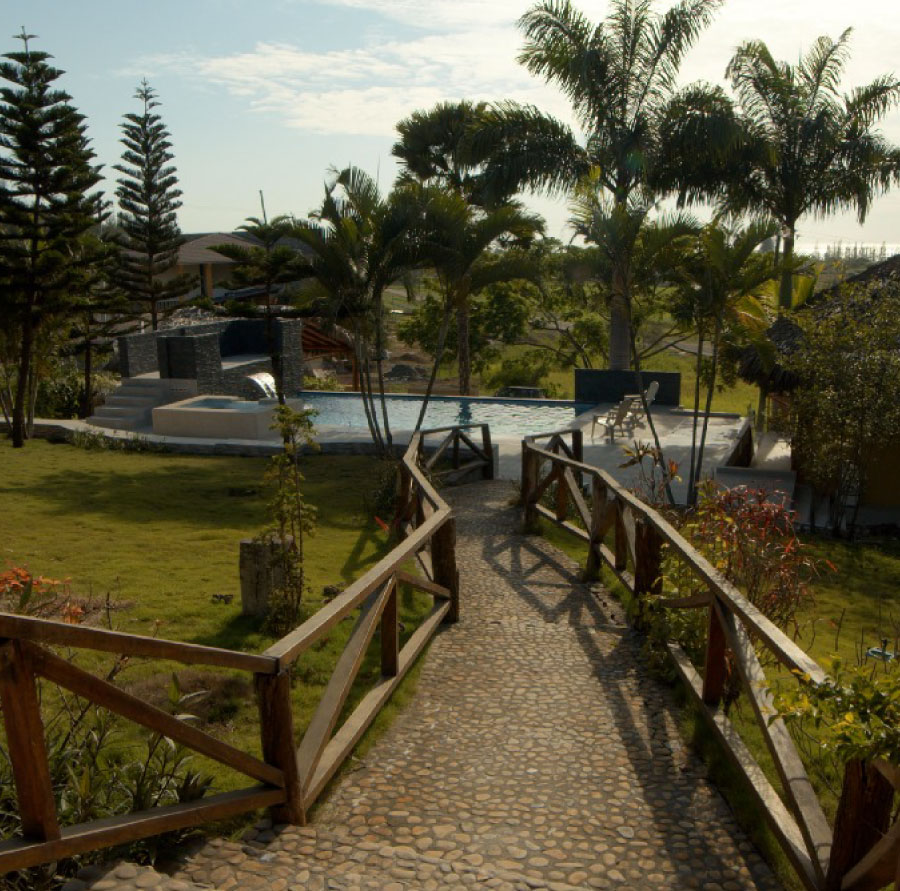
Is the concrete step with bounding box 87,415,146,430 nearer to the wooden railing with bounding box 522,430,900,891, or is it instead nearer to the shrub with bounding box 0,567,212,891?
the wooden railing with bounding box 522,430,900,891

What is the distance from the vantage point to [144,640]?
2.89 m

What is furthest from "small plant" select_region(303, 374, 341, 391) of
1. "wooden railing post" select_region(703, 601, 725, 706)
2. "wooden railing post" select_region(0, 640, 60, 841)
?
"wooden railing post" select_region(0, 640, 60, 841)

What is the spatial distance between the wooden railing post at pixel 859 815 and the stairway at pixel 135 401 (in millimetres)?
15153

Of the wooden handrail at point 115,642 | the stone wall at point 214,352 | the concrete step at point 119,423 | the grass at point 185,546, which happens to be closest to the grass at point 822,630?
the grass at point 185,546

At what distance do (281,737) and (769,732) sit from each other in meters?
1.82

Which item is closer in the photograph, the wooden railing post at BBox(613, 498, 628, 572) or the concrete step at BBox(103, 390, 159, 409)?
the wooden railing post at BBox(613, 498, 628, 572)

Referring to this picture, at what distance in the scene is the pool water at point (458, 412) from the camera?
18594 mm

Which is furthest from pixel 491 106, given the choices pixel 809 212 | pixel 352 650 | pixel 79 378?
pixel 352 650

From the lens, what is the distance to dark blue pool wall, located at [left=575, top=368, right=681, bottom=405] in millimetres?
19516

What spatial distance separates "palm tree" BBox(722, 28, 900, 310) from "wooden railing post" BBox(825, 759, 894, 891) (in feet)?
55.8

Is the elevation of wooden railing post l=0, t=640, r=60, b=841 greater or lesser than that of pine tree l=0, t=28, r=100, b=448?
lesser

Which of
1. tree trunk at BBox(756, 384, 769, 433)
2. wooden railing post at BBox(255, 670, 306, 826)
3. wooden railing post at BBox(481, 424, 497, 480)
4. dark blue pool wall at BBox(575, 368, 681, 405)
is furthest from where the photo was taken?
tree trunk at BBox(756, 384, 769, 433)

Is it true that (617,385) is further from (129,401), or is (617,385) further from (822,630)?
(822,630)

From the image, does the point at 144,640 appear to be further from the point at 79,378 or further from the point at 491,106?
the point at 79,378
